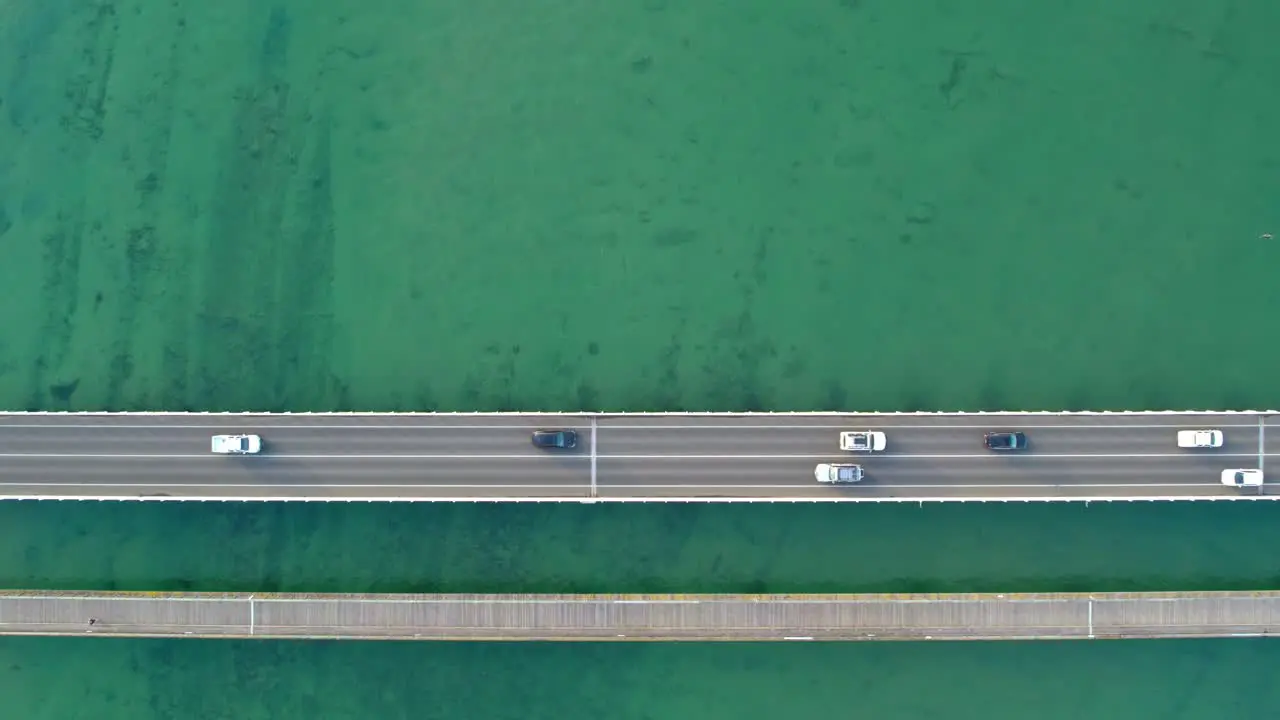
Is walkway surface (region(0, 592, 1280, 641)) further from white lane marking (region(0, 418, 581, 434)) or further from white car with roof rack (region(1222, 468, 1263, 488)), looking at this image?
white lane marking (region(0, 418, 581, 434))

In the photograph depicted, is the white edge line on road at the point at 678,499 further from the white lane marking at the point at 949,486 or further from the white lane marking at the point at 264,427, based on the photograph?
the white lane marking at the point at 264,427

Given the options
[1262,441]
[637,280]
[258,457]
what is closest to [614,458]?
[637,280]

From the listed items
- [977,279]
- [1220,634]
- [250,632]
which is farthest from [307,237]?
[1220,634]

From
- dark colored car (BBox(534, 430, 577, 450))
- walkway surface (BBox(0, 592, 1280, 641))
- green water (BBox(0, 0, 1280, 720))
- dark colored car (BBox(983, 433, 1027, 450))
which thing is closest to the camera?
dark colored car (BBox(983, 433, 1027, 450))

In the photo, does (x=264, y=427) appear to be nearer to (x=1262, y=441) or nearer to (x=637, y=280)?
(x=637, y=280)

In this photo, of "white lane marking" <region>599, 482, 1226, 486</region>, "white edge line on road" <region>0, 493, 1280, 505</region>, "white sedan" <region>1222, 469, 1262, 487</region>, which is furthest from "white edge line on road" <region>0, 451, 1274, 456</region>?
"white edge line on road" <region>0, 493, 1280, 505</region>

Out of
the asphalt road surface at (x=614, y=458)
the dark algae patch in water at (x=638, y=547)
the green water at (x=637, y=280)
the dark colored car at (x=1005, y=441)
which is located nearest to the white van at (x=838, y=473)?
the asphalt road surface at (x=614, y=458)

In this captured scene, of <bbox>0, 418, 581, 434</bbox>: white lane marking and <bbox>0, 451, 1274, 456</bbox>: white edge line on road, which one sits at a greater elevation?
<bbox>0, 418, 581, 434</bbox>: white lane marking

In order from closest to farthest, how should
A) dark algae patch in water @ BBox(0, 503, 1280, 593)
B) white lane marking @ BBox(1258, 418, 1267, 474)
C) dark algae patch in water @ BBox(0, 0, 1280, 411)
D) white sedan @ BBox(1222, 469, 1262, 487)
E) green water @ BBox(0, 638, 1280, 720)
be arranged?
white sedan @ BBox(1222, 469, 1262, 487) → white lane marking @ BBox(1258, 418, 1267, 474) → green water @ BBox(0, 638, 1280, 720) → dark algae patch in water @ BBox(0, 503, 1280, 593) → dark algae patch in water @ BBox(0, 0, 1280, 411)
